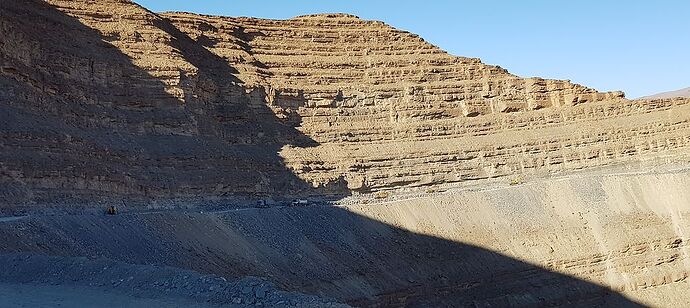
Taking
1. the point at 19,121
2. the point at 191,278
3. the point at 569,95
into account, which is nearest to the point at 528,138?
the point at 569,95

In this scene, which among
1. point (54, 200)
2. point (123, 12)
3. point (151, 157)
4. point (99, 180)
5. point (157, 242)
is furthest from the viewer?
point (123, 12)

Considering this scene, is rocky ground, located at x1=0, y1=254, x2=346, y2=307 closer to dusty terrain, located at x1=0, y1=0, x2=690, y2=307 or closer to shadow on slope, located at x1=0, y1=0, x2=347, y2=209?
dusty terrain, located at x1=0, y1=0, x2=690, y2=307

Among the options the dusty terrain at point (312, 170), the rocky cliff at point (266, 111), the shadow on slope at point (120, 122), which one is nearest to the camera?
the dusty terrain at point (312, 170)

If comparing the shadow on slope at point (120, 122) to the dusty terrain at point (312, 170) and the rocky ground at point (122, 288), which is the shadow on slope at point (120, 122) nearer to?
the dusty terrain at point (312, 170)

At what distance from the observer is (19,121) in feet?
95.5

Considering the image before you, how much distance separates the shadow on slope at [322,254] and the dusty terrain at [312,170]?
0.33ft

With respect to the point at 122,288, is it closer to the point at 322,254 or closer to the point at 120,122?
the point at 322,254

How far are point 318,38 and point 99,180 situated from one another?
998 inches

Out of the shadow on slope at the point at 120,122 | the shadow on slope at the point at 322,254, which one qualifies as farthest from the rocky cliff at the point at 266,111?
the shadow on slope at the point at 322,254

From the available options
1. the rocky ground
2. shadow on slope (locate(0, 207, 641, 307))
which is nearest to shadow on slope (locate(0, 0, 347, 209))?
shadow on slope (locate(0, 207, 641, 307))

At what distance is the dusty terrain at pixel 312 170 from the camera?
82.6 feet

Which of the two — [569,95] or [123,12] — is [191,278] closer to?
[123,12]

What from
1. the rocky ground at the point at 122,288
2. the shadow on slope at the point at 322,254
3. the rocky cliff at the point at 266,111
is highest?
the rocky cliff at the point at 266,111

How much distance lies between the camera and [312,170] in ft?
142
